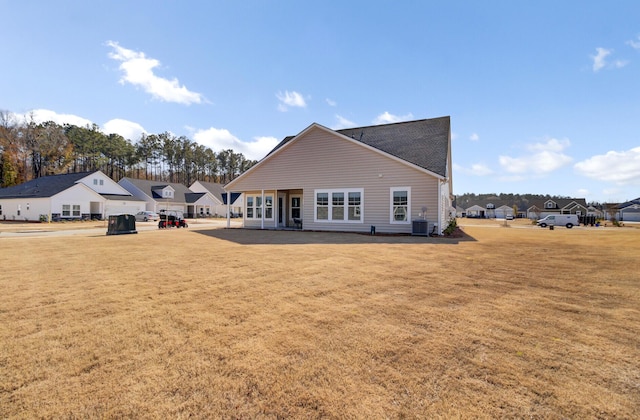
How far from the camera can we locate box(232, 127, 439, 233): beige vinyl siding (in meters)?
16.2

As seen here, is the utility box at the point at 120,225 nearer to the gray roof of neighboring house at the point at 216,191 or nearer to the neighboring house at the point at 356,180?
the neighboring house at the point at 356,180

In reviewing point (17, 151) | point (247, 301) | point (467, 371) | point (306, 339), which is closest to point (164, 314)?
point (247, 301)

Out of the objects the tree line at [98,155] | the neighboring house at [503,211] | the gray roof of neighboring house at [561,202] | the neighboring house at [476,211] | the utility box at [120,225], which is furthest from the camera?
the neighboring house at [476,211]

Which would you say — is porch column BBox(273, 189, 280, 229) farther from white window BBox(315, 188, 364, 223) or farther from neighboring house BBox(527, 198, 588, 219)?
neighboring house BBox(527, 198, 588, 219)

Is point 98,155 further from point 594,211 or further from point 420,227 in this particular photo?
point 594,211

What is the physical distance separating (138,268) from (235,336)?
16.6 ft

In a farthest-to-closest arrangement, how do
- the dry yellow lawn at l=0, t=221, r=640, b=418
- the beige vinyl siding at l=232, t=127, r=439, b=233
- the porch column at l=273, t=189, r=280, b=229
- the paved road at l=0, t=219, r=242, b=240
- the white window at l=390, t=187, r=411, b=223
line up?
the porch column at l=273, t=189, r=280, b=229 < the paved road at l=0, t=219, r=242, b=240 < the white window at l=390, t=187, r=411, b=223 < the beige vinyl siding at l=232, t=127, r=439, b=233 < the dry yellow lawn at l=0, t=221, r=640, b=418

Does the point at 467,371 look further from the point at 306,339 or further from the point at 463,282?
the point at 463,282

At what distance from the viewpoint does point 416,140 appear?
762 inches

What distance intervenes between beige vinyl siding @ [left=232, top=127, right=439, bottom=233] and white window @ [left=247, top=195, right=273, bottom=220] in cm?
105

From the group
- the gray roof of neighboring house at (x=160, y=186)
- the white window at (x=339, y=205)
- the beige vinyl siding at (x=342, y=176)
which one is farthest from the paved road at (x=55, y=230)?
the gray roof of neighboring house at (x=160, y=186)

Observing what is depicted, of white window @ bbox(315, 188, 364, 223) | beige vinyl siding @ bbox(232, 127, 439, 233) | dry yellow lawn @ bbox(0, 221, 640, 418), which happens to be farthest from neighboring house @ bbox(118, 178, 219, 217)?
dry yellow lawn @ bbox(0, 221, 640, 418)

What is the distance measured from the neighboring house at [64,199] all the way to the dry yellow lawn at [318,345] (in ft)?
118

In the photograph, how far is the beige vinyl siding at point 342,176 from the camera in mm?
16203
